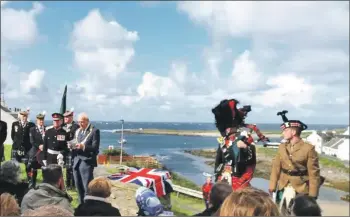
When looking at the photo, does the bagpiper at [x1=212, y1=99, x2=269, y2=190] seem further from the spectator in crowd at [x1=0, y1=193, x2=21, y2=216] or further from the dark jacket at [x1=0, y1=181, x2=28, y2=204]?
the spectator in crowd at [x1=0, y1=193, x2=21, y2=216]

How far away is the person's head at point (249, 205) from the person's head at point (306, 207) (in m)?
1.38

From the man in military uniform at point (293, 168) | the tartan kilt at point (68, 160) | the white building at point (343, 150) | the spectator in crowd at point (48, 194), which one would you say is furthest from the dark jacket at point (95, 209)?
the white building at point (343, 150)

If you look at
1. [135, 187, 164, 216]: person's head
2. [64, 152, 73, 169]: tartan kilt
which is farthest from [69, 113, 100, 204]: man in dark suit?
[135, 187, 164, 216]: person's head

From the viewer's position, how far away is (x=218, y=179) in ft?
18.7

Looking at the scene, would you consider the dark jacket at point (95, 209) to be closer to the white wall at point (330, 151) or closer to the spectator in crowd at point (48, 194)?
the spectator in crowd at point (48, 194)

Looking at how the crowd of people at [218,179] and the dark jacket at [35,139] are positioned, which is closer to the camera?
the crowd of people at [218,179]

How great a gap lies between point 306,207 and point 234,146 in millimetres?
1665

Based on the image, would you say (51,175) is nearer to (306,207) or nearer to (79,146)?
(79,146)

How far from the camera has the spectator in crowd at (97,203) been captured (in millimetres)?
4500

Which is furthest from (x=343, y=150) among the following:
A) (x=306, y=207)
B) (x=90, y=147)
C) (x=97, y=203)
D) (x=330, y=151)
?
(x=97, y=203)

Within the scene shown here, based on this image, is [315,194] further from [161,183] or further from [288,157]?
[161,183]

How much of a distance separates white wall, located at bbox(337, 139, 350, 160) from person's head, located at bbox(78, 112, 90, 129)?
65.1 meters

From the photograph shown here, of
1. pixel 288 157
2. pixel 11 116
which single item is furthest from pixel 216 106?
pixel 11 116

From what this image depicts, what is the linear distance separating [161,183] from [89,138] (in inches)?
59.2
